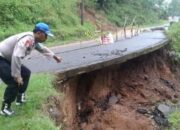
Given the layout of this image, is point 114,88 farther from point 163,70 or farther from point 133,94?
point 163,70

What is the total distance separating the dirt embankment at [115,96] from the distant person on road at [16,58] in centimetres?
105

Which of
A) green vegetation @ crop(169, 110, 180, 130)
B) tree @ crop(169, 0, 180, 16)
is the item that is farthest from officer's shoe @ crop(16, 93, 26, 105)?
tree @ crop(169, 0, 180, 16)

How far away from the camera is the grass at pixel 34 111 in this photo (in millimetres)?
6863

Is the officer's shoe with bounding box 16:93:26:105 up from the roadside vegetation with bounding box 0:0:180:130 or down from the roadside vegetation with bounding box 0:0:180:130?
up

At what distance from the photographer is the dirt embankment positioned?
395 inches

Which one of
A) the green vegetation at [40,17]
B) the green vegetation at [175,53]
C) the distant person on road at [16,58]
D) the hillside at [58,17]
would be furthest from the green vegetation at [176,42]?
the distant person on road at [16,58]

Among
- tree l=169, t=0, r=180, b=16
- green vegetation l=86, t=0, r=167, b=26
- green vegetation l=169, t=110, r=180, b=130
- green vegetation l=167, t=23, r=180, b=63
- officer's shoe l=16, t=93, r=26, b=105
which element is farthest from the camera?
tree l=169, t=0, r=180, b=16

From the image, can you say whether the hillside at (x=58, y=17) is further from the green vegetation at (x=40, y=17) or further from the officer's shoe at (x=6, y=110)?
the officer's shoe at (x=6, y=110)

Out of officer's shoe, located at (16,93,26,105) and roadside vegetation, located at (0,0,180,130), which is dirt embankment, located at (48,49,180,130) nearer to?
roadside vegetation, located at (0,0,180,130)

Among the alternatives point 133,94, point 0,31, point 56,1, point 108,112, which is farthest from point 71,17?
point 108,112

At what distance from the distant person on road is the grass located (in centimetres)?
22

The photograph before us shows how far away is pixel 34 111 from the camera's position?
7613mm

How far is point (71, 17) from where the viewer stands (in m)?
33.5

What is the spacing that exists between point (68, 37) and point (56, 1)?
20.5ft
